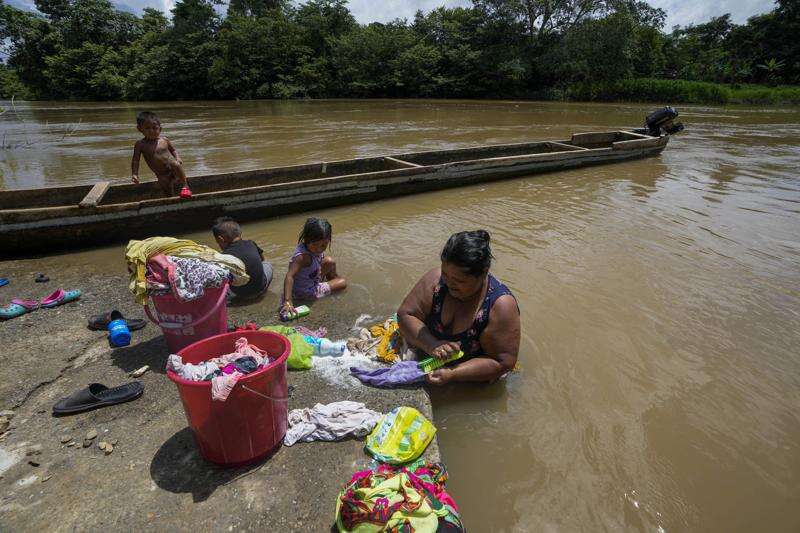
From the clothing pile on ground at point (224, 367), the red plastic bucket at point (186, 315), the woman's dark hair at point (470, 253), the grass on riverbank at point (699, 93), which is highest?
the grass on riverbank at point (699, 93)

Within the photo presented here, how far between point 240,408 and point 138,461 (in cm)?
71

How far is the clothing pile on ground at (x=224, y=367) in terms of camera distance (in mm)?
1764

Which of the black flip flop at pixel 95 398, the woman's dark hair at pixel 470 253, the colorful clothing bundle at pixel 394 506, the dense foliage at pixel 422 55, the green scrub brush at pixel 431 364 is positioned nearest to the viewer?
the colorful clothing bundle at pixel 394 506

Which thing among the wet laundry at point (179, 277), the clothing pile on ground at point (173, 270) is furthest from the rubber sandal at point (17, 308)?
the wet laundry at point (179, 277)

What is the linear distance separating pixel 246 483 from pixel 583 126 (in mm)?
18863

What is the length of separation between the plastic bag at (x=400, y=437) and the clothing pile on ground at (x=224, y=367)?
2.26 ft

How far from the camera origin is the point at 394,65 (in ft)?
109

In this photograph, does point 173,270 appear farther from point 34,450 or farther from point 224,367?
point 34,450

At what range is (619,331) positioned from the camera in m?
3.79

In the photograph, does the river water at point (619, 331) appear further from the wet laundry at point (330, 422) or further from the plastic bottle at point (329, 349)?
the plastic bottle at point (329, 349)

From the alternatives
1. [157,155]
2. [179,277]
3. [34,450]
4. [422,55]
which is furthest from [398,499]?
[422,55]

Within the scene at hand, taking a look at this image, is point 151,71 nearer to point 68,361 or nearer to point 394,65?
point 394,65

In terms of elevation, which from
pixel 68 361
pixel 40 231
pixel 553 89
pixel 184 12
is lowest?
pixel 68 361

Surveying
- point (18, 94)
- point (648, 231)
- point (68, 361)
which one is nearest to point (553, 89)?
point (648, 231)
